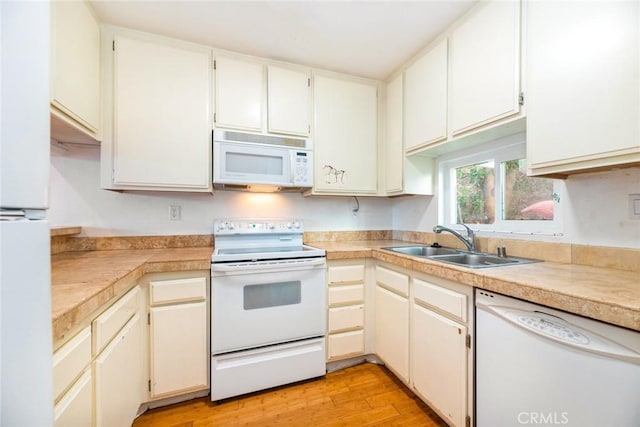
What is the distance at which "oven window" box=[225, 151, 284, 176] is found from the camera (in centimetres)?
185

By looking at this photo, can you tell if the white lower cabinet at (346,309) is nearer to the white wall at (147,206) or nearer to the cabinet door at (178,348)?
the white wall at (147,206)

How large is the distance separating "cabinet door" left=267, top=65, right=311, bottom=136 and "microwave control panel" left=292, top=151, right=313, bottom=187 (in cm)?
19

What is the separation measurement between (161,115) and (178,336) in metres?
1.40

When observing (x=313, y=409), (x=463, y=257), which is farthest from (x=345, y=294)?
(x=463, y=257)

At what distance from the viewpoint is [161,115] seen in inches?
68.6

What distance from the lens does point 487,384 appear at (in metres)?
1.12

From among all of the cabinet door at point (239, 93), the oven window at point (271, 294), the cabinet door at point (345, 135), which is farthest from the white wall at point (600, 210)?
the cabinet door at point (239, 93)

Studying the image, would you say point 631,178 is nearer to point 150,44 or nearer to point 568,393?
point 568,393

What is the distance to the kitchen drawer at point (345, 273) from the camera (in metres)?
1.88

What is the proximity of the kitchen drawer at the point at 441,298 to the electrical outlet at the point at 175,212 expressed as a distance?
70.2 inches

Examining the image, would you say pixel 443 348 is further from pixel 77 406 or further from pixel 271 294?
pixel 77 406

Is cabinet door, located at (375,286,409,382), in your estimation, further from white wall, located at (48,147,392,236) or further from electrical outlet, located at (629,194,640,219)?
electrical outlet, located at (629,194,640,219)

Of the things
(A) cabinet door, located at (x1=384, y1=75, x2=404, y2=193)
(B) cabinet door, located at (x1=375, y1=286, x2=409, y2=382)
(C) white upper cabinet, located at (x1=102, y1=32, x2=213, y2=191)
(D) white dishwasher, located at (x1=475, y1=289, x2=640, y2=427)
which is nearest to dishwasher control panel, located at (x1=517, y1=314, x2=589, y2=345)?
(D) white dishwasher, located at (x1=475, y1=289, x2=640, y2=427)

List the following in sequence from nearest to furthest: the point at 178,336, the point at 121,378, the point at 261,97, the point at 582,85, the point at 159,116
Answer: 1. the point at 582,85
2. the point at 121,378
3. the point at 178,336
4. the point at 159,116
5. the point at 261,97
